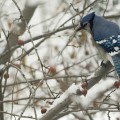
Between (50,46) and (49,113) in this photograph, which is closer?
(49,113)

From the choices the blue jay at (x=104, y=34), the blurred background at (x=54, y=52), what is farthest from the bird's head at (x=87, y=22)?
the blurred background at (x=54, y=52)

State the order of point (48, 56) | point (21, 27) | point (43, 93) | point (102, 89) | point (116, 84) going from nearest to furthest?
point (116, 84)
point (102, 89)
point (21, 27)
point (43, 93)
point (48, 56)

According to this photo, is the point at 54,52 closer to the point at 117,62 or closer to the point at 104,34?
the point at 104,34

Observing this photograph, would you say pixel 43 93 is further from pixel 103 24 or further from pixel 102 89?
pixel 102 89

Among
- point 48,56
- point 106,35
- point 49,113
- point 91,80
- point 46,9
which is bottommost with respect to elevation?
point 49,113

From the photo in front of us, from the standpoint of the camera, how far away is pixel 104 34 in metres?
3.07

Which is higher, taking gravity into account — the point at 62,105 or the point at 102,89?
the point at 102,89

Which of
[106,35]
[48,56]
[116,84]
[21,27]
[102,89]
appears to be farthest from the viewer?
[48,56]

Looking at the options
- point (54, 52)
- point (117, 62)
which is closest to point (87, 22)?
point (117, 62)

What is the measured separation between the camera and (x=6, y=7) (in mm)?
4004

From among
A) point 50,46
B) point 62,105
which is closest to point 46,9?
point 50,46

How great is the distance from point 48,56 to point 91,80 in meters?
2.42

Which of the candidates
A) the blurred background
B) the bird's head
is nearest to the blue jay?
the bird's head

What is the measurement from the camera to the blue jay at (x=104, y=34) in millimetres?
2887
